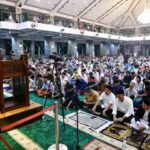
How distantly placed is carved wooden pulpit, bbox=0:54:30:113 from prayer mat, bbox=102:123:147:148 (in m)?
1.64

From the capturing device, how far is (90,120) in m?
4.02

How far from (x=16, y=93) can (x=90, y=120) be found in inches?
67.2

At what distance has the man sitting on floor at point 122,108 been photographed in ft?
12.2

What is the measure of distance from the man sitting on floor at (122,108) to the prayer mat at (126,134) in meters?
0.16

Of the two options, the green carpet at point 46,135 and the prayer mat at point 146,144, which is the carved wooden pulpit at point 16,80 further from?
the prayer mat at point 146,144

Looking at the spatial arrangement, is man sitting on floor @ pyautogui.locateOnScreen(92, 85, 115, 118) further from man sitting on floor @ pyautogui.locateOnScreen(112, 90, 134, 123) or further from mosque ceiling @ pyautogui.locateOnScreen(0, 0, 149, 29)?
mosque ceiling @ pyautogui.locateOnScreen(0, 0, 149, 29)

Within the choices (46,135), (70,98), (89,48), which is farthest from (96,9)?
(46,135)

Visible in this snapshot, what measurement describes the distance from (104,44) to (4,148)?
2341cm

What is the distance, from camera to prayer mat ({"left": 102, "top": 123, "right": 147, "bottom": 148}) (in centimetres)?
310

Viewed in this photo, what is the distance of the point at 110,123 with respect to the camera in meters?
3.83

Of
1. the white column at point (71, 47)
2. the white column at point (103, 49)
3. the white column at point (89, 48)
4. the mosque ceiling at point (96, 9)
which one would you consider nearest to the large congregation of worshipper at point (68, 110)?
the mosque ceiling at point (96, 9)

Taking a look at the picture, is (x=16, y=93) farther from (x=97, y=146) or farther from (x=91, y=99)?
(x=91, y=99)

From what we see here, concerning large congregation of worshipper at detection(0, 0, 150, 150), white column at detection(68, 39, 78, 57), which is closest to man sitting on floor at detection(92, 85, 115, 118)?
large congregation of worshipper at detection(0, 0, 150, 150)

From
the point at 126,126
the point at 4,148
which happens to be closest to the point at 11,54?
the point at 4,148
